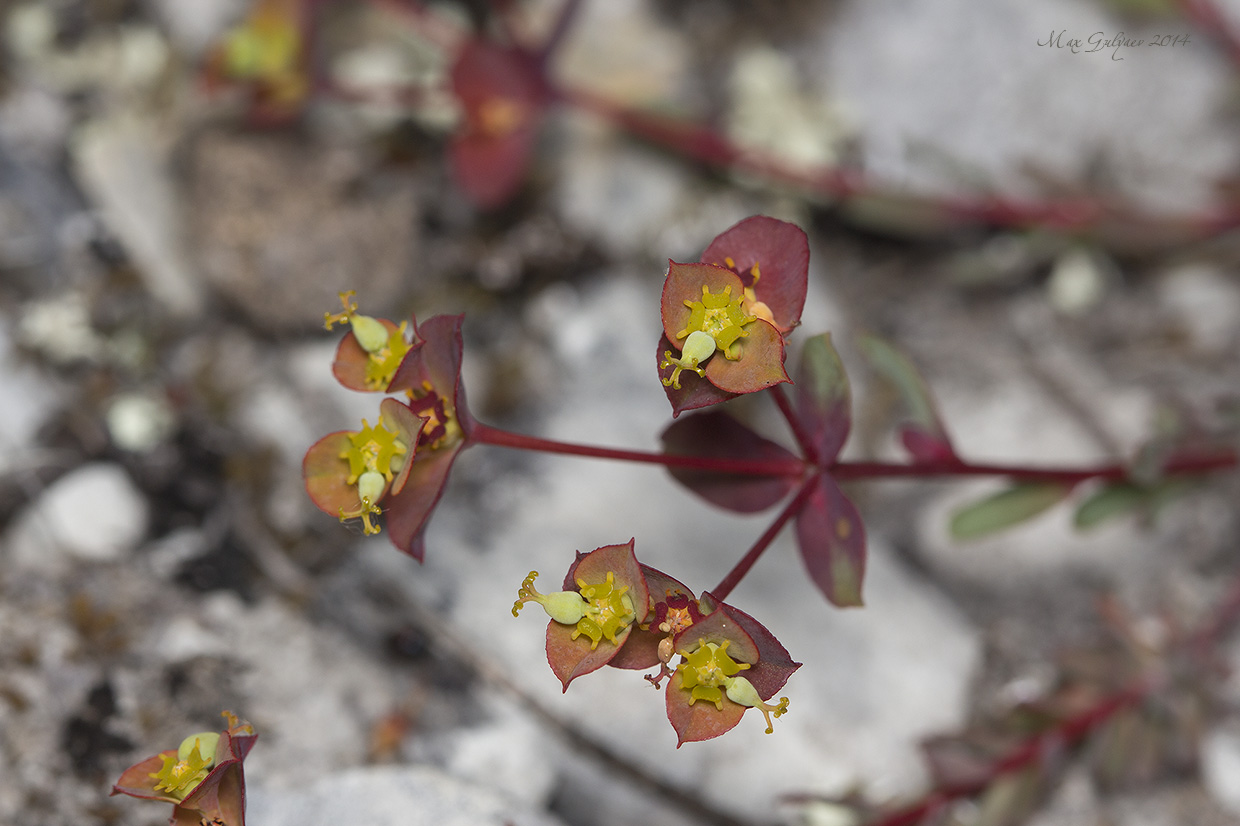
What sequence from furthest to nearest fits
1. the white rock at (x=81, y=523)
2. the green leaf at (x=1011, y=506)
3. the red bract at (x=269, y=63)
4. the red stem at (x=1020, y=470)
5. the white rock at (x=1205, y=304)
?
1. the white rock at (x=1205, y=304)
2. the red bract at (x=269, y=63)
3. the white rock at (x=81, y=523)
4. the green leaf at (x=1011, y=506)
5. the red stem at (x=1020, y=470)

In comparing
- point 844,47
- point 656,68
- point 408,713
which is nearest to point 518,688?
point 408,713

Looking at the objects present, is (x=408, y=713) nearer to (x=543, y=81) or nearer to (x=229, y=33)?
(x=543, y=81)

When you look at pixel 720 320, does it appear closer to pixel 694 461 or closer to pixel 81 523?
pixel 694 461

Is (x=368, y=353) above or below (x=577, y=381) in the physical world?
below

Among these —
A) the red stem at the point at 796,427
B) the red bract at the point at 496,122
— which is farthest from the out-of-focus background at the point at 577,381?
the red stem at the point at 796,427

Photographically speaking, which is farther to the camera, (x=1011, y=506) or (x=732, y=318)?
(x=1011, y=506)

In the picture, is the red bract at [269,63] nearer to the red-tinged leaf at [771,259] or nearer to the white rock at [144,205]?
the white rock at [144,205]
